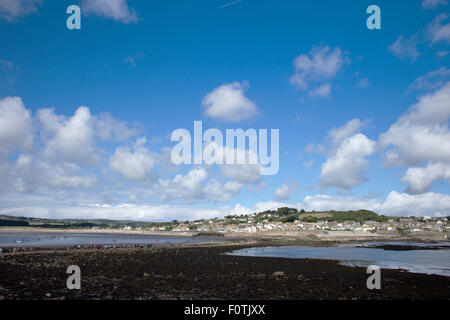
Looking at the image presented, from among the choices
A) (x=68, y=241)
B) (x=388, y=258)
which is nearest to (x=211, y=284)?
(x=388, y=258)

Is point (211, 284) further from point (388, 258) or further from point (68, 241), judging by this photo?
point (68, 241)

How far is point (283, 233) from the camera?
170375mm

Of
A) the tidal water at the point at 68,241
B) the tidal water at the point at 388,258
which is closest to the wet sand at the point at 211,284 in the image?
the tidal water at the point at 388,258

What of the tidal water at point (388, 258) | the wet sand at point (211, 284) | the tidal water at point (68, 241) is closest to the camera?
the wet sand at point (211, 284)

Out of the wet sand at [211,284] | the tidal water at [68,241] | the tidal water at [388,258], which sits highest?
the wet sand at [211,284]

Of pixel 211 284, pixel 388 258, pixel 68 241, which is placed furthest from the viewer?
pixel 68 241

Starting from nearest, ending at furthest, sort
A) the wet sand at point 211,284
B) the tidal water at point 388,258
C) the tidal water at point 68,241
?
the wet sand at point 211,284, the tidal water at point 388,258, the tidal water at point 68,241

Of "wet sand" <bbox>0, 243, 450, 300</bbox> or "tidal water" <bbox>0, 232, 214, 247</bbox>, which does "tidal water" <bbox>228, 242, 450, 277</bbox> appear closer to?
"wet sand" <bbox>0, 243, 450, 300</bbox>

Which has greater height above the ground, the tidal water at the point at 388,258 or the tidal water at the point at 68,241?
the tidal water at the point at 388,258

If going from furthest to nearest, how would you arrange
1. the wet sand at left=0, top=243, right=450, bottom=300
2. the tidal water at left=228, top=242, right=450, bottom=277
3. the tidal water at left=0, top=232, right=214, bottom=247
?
the tidal water at left=0, top=232, right=214, bottom=247, the tidal water at left=228, top=242, right=450, bottom=277, the wet sand at left=0, top=243, right=450, bottom=300

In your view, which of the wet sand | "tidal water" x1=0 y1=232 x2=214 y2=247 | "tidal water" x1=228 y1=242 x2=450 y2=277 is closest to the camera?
the wet sand

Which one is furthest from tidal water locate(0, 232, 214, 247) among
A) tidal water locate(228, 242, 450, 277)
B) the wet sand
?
the wet sand

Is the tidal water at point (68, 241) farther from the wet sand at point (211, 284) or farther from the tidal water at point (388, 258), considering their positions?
the wet sand at point (211, 284)
